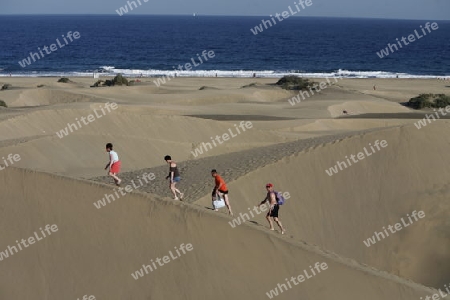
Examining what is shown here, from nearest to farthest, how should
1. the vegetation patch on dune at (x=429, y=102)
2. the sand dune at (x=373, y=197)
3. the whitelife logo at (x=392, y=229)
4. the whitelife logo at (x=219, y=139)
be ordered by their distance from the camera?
the sand dune at (x=373, y=197)
the whitelife logo at (x=392, y=229)
the whitelife logo at (x=219, y=139)
the vegetation patch on dune at (x=429, y=102)

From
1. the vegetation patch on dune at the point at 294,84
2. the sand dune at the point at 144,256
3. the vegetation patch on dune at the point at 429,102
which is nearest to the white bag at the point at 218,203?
the sand dune at the point at 144,256

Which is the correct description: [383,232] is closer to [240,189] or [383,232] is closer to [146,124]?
[240,189]

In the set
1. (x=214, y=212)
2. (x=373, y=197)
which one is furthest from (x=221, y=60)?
(x=214, y=212)

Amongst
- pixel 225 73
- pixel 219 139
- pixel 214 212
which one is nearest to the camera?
pixel 214 212

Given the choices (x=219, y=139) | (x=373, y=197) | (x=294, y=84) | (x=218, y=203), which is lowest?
(x=373, y=197)

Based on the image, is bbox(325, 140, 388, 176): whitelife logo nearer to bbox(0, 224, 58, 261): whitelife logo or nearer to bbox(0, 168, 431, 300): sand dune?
bbox(0, 168, 431, 300): sand dune

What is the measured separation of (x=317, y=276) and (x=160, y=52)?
301 feet

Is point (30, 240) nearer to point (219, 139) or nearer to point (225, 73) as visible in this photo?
point (219, 139)

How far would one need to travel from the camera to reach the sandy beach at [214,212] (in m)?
11.9

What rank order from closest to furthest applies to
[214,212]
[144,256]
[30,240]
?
[144,256] < [214,212] < [30,240]

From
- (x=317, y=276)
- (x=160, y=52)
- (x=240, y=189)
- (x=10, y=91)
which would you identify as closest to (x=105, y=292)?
(x=317, y=276)

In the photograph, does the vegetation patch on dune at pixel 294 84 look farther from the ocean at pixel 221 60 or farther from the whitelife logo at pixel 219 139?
the ocean at pixel 221 60

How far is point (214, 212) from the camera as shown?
41.5 feet

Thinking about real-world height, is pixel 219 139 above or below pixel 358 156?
above
